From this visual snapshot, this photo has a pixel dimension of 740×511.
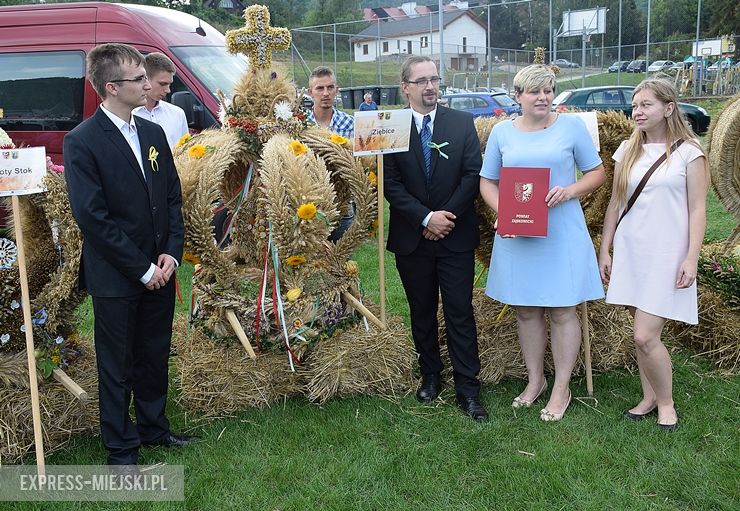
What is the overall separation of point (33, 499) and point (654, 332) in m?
3.25

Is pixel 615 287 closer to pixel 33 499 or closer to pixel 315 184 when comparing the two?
pixel 315 184

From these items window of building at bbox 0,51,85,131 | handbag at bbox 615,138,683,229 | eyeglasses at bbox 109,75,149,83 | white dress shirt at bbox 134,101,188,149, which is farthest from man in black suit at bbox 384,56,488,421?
window of building at bbox 0,51,85,131

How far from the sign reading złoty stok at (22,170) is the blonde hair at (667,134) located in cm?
297

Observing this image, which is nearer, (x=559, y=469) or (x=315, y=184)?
(x=559, y=469)

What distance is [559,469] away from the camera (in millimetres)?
3516

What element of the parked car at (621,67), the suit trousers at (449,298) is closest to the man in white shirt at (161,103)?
the suit trousers at (449,298)

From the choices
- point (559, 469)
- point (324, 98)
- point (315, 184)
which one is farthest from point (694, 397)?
point (324, 98)

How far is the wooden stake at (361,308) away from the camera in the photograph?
432cm

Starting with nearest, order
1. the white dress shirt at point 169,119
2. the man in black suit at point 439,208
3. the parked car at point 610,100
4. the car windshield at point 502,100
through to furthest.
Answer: the man in black suit at point 439,208 < the white dress shirt at point 169,119 < the parked car at point 610,100 < the car windshield at point 502,100

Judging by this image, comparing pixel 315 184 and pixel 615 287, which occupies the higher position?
pixel 315 184

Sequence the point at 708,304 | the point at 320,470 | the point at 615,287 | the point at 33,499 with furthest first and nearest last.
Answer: the point at 708,304, the point at 615,287, the point at 320,470, the point at 33,499

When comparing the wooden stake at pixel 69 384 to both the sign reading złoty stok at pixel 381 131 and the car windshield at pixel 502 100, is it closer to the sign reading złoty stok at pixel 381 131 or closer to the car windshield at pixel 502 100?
the sign reading złoty stok at pixel 381 131

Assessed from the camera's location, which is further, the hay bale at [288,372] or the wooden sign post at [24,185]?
the hay bale at [288,372]

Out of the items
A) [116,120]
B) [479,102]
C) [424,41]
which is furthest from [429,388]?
[424,41]
